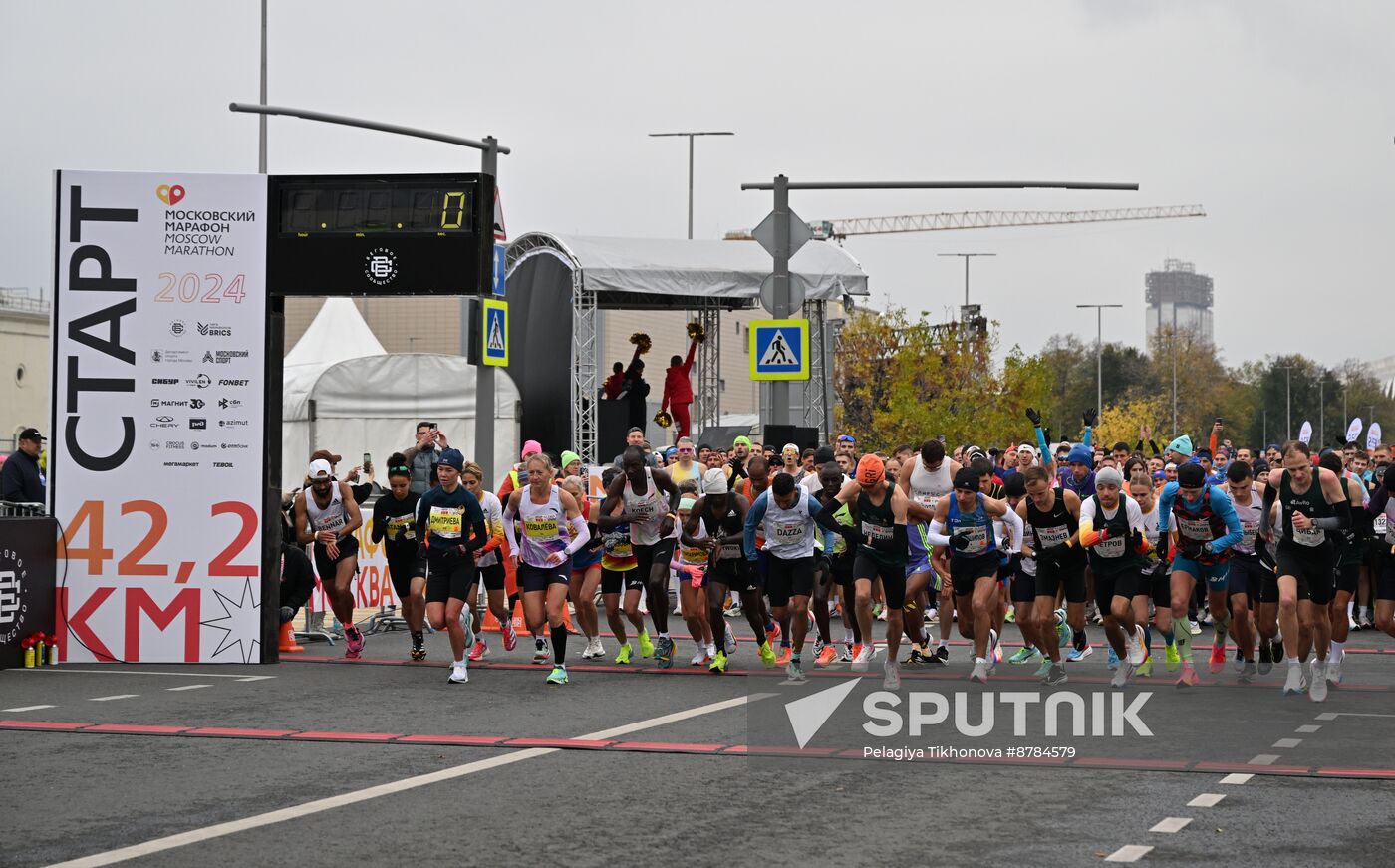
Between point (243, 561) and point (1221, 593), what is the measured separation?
8.61 m

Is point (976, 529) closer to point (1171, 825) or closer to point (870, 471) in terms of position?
point (870, 471)

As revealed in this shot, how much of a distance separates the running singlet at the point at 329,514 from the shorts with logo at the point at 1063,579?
6.58m

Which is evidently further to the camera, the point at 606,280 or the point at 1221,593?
the point at 606,280

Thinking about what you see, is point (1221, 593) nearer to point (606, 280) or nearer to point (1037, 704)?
point (1037, 704)

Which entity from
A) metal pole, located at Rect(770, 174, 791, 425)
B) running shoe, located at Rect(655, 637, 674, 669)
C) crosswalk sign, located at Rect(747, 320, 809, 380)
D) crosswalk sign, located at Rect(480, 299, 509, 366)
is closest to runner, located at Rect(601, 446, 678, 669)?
running shoe, located at Rect(655, 637, 674, 669)

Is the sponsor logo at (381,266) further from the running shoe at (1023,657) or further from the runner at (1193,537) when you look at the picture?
the runner at (1193,537)

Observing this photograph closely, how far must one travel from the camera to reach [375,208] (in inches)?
637

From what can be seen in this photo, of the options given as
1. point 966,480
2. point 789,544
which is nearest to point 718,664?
point 789,544

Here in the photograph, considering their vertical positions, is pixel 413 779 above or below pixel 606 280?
below

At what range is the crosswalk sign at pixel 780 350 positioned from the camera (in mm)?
22625

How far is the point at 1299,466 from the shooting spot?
13.3 meters

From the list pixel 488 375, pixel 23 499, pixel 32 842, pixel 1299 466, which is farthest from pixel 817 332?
pixel 32 842

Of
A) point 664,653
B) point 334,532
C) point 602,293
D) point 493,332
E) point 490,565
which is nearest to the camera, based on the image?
point 664,653

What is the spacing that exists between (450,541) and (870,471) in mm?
3606
